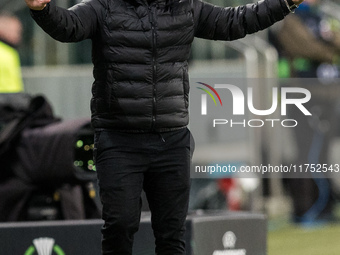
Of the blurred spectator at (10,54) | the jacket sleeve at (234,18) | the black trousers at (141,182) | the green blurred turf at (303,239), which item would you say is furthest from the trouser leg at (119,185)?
the green blurred turf at (303,239)

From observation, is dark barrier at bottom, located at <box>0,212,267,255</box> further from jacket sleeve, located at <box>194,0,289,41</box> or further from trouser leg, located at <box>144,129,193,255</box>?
jacket sleeve, located at <box>194,0,289,41</box>

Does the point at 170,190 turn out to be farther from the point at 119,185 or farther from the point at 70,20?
the point at 70,20

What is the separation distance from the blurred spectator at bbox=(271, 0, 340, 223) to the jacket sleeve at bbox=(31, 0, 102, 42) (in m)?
4.87

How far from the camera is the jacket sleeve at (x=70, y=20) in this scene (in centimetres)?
459

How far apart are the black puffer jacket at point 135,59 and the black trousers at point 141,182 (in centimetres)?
7

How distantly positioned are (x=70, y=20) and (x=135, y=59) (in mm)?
343

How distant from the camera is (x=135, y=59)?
4824 millimetres

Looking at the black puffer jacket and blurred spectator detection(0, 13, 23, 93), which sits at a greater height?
the black puffer jacket

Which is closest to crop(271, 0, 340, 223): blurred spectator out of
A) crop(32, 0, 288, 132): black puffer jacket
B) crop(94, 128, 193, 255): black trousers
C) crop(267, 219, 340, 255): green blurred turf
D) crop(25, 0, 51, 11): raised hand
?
crop(267, 219, 340, 255): green blurred turf

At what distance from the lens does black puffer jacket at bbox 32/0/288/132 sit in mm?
4824

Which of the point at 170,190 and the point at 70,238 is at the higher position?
the point at 170,190

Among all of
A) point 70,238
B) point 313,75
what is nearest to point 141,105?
point 70,238

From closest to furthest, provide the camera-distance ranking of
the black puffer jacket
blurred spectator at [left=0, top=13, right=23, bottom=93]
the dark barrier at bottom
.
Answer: the black puffer jacket, the dark barrier at bottom, blurred spectator at [left=0, top=13, right=23, bottom=93]

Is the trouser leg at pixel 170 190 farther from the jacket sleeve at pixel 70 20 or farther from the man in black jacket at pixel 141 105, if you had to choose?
the jacket sleeve at pixel 70 20
